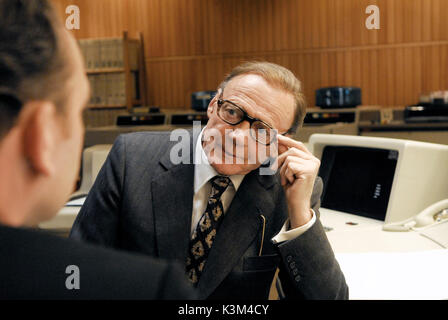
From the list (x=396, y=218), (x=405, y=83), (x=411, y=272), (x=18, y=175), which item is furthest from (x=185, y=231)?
(x=405, y=83)

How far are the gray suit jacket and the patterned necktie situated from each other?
0.02m

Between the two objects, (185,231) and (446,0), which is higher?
(446,0)

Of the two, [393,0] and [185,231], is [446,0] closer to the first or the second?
[393,0]

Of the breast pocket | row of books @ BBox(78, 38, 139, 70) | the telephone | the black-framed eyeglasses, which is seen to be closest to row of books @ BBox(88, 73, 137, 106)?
row of books @ BBox(78, 38, 139, 70)

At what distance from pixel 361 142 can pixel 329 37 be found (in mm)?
4687

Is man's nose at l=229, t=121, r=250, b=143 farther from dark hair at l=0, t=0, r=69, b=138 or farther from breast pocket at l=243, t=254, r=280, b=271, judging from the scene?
dark hair at l=0, t=0, r=69, b=138

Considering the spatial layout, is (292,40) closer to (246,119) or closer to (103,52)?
(103,52)

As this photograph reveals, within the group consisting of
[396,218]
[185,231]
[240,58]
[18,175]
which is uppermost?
[240,58]

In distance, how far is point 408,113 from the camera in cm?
430

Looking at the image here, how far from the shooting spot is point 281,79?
4.45 ft

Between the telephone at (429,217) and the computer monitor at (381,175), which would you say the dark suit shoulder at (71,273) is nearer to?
the telephone at (429,217)

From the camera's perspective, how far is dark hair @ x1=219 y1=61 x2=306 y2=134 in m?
1.36

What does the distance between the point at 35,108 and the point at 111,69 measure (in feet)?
20.2

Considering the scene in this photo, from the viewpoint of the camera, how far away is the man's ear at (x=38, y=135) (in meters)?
0.41
